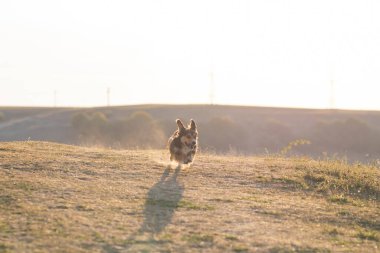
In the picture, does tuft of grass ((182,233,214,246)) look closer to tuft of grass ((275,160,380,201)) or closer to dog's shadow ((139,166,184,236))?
dog's shadow ((139,166,184,236))

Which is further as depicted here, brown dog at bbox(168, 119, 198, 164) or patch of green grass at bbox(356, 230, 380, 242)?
brown dog at bbox(168, 119, 198, 164)

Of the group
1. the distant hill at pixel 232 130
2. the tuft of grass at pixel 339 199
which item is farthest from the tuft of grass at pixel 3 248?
the distant hill at pixel 232 130

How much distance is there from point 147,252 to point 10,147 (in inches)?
440

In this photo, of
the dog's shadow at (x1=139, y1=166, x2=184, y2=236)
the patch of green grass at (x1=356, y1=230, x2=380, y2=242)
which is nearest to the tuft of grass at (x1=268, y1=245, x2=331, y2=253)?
the patch of green grass at (x1=356, y1=230, x2=380, y2=242)

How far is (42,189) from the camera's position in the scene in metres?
12.7

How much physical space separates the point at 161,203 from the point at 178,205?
0.36 meters

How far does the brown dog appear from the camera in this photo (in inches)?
655

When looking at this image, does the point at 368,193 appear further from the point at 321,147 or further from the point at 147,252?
the point at 321,147

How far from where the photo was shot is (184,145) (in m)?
16.8

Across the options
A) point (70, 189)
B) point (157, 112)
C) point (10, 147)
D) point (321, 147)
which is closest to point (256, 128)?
point (321, 147)

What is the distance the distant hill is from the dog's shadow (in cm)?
4466

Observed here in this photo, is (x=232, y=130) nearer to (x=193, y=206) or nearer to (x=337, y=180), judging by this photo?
(x=337, y=180)

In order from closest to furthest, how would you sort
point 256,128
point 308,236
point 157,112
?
point 308,236, point 256,128, point 157,112

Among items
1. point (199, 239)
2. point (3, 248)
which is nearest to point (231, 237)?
point (199, 239)
